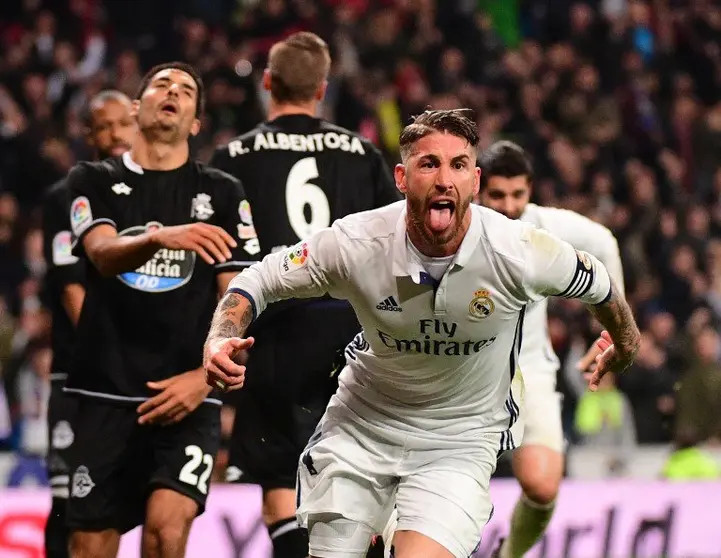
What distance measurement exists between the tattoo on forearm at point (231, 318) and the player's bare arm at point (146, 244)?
364mm

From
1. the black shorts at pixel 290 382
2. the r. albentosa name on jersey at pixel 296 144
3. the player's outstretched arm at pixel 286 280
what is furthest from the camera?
the r. albentosa name on jersey at pixel 296 144

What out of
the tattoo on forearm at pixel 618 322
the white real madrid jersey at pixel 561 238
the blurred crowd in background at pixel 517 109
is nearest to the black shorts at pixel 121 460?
the tattoo on forearm at pixel 618 322

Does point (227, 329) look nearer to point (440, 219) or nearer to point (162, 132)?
point (440, 219)

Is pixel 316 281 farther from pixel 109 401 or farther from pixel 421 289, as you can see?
pixel 109 401

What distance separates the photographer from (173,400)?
17.8 ft

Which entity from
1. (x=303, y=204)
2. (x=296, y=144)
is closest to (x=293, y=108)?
(x=296, y=144)

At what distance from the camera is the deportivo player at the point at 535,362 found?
655 centimetres

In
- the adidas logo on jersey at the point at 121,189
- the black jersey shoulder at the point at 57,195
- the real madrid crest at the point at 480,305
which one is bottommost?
the real madrid crest at the point at 480,305

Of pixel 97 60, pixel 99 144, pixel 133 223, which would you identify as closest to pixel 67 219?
pixel 99 144

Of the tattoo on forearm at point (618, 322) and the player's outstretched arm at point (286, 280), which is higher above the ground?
the player's outstretched arm at point (286, 280)

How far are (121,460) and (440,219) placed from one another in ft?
6.10

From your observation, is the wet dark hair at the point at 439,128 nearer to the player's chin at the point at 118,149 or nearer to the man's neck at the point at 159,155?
the man's neck at the point at 159,155

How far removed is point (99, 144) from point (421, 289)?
302 centimetres

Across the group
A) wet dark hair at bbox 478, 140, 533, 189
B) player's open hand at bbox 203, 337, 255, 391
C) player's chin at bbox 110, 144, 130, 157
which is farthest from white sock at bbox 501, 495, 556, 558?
player's open hand at bbox 203, 337, 255, 391
